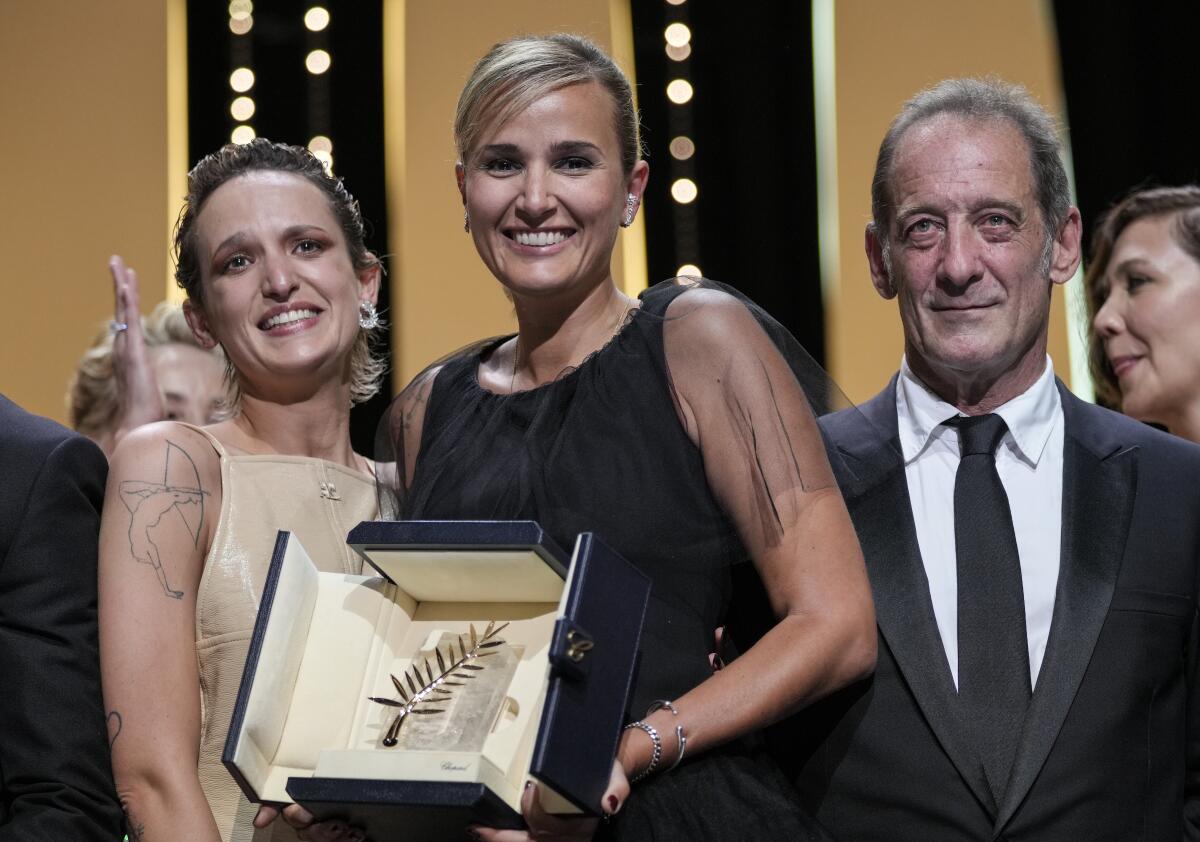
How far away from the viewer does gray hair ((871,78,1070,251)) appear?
2275 mm

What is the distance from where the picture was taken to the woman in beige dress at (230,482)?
6.64 feet

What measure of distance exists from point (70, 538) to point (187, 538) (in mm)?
183

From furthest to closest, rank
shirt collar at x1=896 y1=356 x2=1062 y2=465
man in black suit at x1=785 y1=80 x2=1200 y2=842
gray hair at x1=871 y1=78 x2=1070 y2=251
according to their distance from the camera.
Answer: gray hair at x1=871 y1=78 x2=1070 y2=251 < shirt collar at x1=896 y1=356 x2=1062 y2=465 < man in black suit at x1=785 y1=80 x2=1200 y2=842

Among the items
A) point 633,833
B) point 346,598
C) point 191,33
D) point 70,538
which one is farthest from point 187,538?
point 191,33

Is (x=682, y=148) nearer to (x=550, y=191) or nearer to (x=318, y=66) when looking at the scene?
(x=318, y=66)

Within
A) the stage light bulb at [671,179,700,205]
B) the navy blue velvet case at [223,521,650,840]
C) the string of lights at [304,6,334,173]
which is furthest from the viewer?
the string of lights at [304,6,334,173]

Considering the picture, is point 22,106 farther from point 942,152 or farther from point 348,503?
point 942,152

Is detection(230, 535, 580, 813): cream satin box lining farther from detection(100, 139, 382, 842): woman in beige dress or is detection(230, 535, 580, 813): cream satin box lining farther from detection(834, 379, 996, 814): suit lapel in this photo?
detection(834, 379, 996, 814): suit lapel

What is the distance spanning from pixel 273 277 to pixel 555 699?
42.3 inches

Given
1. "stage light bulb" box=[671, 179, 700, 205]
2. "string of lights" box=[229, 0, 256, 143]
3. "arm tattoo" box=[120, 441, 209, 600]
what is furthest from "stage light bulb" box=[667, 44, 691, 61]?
"arm tattoo" box=[120, 441, 209, 600]

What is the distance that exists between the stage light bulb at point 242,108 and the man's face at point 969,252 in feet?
7.55

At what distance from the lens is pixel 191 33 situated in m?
4.14

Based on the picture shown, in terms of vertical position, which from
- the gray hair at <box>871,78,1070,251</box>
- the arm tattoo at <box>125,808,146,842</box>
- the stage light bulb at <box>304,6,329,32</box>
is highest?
the stage light bulb at <box>304,6,329,32</box>

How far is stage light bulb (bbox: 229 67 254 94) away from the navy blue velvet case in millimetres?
2595
